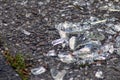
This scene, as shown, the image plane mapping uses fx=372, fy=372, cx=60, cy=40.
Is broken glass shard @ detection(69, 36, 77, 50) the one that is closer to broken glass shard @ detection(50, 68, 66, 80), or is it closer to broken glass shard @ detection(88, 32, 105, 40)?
broken glass shard @ detection(88, 32, 105, 40)

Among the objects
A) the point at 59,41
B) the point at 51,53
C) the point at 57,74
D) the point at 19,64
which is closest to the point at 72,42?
the point at 59,41

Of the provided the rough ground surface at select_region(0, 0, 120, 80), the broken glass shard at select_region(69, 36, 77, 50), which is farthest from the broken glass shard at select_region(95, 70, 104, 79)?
the broken glass shard at select_region(69, 36, 77, 50)

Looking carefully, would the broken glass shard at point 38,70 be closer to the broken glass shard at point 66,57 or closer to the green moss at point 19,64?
the green moss at point 19,64

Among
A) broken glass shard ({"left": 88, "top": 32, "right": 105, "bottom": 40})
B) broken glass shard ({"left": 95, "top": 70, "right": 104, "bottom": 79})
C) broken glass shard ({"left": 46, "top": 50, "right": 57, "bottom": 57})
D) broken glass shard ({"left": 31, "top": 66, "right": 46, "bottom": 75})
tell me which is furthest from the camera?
broken glass shard ({"left": 88, "top": 32, "right": 105, "bottom": 40})

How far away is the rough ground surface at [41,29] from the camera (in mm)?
3525

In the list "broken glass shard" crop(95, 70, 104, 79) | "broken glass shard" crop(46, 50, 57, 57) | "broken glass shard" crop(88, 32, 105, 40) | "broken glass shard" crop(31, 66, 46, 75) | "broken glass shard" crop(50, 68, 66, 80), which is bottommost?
"broken glass shard" crop(95, 70, 104, 79)

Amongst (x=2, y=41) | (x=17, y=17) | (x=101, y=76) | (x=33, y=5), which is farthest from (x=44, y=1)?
(x=101, y=76)

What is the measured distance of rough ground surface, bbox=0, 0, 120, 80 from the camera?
353 centimetres

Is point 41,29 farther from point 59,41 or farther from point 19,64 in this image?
point 19,64

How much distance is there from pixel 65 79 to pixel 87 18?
1042 millimetres

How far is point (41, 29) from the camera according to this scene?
4.18 metres

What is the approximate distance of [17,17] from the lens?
4449mm

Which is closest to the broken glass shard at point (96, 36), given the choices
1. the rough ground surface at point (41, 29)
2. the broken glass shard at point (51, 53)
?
the rough ground surface at point (41, 29)

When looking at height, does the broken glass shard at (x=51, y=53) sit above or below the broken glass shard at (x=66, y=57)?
above
